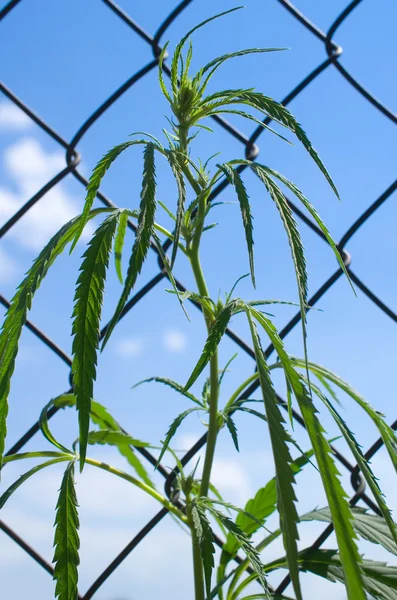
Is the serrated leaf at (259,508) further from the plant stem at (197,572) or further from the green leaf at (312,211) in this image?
the green leaf at (312,211)

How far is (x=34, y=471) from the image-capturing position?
2.17 feet

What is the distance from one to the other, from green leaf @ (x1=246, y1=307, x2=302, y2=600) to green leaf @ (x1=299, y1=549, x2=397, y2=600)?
0.86 feet

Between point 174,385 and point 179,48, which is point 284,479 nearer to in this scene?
point 174,385

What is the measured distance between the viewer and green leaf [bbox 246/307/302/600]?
0.43m

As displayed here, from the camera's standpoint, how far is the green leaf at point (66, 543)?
22.1 inches

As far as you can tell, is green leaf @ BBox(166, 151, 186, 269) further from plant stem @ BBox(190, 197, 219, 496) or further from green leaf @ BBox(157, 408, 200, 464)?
green leaf @ BBox(157, 408, 200, 464)

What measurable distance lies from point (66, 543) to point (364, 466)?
26cm

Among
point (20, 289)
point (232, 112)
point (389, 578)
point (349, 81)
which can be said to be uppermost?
point (349, 81)

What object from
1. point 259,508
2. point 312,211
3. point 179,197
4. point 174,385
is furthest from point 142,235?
point 259,508

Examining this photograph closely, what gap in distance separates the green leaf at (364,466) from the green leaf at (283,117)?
0.19 metres

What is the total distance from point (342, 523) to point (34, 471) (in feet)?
1.04

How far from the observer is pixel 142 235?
45 cm

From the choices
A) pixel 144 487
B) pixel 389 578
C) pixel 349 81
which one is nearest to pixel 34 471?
pixel 144 487

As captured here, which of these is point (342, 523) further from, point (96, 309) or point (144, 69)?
point (144, 69)
